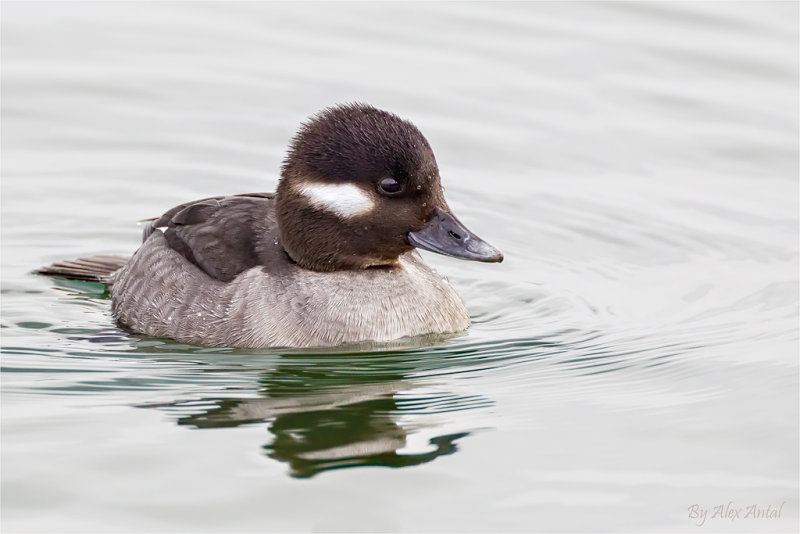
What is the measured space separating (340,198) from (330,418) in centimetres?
→ 209

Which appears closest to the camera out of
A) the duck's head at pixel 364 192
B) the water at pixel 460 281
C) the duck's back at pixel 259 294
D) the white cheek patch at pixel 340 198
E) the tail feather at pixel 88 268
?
the water at pixel 460 281

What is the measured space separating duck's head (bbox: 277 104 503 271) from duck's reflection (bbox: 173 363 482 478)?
1.10 metres

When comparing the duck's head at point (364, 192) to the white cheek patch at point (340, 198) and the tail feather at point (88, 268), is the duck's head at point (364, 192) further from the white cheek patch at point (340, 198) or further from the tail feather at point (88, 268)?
the tail feather at point (88, 268)

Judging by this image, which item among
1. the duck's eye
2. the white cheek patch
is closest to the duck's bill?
the duck's eye

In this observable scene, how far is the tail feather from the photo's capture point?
1317cm

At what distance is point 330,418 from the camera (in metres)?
9.40

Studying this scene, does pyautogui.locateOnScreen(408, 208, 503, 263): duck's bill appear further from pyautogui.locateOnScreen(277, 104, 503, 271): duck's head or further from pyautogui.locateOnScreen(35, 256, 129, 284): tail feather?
pyautogui.locateOnScreen(35, 256, 129, 284): tail feather

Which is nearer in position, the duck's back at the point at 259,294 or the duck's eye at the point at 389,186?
the duck's eye at the point at 389,186

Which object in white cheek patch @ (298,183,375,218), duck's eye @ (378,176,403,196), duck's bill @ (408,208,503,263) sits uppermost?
duck's eye @ (378,176,403,196)

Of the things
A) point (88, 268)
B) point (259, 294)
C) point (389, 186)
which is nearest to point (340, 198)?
point (389, 186)

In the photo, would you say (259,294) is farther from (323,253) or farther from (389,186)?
(389,186)

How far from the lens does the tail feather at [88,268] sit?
13172mm

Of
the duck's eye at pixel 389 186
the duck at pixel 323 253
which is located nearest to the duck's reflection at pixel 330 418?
the duck at pixel 323 253

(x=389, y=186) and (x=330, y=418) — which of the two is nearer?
(x=330, y=418)
